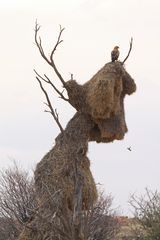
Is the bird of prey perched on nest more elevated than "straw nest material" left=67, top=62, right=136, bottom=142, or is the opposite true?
the bird of prey perched on nest

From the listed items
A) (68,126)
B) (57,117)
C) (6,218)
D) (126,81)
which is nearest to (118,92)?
(126,81)

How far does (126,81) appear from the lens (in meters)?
11.6

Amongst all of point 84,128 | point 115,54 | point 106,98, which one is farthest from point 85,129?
point 115,54

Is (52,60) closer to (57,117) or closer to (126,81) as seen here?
(126,81)

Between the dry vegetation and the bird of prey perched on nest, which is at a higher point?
the bird of prey perched on nest

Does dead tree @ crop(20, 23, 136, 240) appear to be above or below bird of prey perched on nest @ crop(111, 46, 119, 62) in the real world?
below

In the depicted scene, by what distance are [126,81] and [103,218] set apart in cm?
1062

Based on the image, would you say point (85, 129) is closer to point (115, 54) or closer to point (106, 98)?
point (106, 98)

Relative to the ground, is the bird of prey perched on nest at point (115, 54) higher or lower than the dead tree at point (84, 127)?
higher

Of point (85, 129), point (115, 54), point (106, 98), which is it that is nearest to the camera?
point (106, 98)

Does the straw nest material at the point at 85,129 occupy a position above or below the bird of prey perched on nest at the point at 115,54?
below

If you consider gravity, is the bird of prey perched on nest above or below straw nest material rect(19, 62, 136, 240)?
above

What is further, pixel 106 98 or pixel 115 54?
pixel 115 54

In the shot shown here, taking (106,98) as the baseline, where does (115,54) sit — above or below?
above
